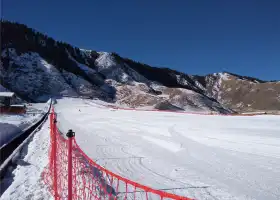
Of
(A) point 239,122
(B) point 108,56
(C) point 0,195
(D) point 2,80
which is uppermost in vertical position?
(B) point 108,56

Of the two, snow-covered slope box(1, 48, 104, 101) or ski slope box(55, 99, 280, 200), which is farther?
snow-covered slope box(1, 48, 104, 101)

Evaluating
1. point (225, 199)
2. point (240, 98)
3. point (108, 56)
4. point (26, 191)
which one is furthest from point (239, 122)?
point (240, 98)

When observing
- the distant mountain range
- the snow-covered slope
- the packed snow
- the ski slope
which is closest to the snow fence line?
the packed snow

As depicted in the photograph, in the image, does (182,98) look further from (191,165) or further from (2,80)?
(191,165)

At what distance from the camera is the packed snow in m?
5.21

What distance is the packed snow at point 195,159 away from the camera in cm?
521

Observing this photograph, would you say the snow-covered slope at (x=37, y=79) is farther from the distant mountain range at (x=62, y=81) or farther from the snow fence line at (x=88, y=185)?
the snow fence line at (x=88, y=185)

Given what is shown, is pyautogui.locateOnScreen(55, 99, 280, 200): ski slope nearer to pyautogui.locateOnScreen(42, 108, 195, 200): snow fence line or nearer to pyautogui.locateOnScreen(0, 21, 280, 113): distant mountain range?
pyautogui.locateOnScreen(42, 108, 195, 200): snow fence line

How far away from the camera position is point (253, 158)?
6.88m

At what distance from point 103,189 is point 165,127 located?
7515 millimetres

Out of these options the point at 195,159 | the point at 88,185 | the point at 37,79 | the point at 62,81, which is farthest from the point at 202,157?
the point at 37,79

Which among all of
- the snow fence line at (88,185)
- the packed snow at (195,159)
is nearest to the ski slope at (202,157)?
the packed snow at (195,159)

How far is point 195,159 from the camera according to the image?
750 cm

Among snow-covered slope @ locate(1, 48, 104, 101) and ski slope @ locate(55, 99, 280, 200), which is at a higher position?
snow-covered slope @ locate(1, 48, 104, 101)
